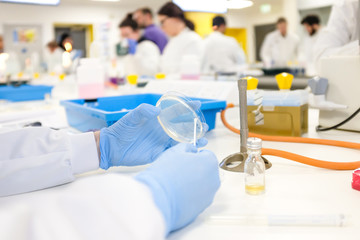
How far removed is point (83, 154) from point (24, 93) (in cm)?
207

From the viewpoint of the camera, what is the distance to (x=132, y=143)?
977mm

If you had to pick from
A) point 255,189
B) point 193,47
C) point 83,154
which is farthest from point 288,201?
point 193,47

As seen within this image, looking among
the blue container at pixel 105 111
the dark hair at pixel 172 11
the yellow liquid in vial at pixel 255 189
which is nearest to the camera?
the yellow liquid in vial at pixel 255 189

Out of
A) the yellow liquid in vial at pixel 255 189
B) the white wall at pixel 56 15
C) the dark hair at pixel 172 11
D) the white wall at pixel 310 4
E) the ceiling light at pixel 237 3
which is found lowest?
the yellow liquid in vial at pixel 255 189

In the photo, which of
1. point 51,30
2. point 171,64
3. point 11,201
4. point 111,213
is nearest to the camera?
point 111,213

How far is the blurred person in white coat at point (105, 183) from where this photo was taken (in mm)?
466

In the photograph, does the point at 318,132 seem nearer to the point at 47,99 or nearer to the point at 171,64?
the point at 47,99

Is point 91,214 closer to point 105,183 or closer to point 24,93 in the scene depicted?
point 105,183

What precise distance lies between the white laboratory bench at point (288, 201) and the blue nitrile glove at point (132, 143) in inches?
1.8

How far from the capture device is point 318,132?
139 cm

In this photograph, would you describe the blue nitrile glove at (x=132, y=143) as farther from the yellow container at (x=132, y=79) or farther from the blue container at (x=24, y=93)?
the blue container at (x=24, y=93)

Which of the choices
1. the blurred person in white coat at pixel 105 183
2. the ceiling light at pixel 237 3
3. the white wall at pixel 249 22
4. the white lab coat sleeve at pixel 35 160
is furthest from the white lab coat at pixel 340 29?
the white wall at pixel 249 22

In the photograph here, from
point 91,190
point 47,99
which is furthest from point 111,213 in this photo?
point 47,99

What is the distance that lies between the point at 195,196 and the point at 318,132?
93 cm
